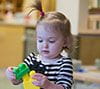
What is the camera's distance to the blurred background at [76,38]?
1899mm

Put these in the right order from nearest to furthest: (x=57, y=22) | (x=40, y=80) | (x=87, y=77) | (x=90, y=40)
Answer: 1. (x=40, y=80)
2. (x=57, y=22)
3. (x=87, y=77)
4. (x=90, y=40)

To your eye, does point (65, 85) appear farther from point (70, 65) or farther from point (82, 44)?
point (82, 44)

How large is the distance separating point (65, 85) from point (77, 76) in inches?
39.0

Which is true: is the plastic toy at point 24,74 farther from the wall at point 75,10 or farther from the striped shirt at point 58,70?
the wall at point 75,10

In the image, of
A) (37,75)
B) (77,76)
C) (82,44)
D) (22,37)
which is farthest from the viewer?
(22,37)

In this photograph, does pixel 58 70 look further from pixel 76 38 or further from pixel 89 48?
pixel 89 48

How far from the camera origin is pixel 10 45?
4.51 m

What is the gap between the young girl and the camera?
3.09 ft

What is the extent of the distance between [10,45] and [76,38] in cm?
264

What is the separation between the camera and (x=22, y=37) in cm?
435

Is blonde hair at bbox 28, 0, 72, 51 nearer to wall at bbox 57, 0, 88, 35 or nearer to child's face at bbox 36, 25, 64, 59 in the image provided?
child's face at bbox 36, 25, 64, 59

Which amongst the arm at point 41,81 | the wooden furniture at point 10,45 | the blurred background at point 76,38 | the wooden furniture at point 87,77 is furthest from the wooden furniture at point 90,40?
the wooden furniture at point 10,45

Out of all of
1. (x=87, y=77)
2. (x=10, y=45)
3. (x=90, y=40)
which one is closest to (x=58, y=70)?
(x=87, y=77)

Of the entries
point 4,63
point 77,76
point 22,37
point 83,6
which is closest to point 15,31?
point 22,37
